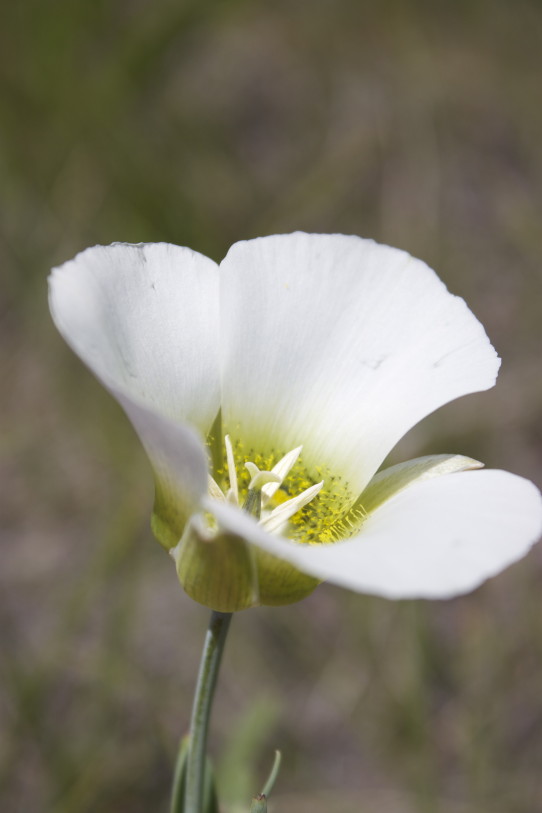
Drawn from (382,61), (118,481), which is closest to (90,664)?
(118,481)

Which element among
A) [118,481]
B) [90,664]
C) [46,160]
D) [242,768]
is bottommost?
[242,768]

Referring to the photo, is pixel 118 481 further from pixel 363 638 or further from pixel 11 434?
pixel 363 638

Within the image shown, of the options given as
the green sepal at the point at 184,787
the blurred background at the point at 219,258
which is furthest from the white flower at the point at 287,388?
the blurred background at the point at 219,258

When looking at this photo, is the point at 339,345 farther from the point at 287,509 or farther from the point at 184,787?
the point at 184,787

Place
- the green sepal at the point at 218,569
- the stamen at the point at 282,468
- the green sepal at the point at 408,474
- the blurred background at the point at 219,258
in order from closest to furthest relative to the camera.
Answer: the green sepal at the point at 218,569 < the green sepal at the point at 408,474 < the stamen at the point at 282,468 < the blurred background at the point at 219,258

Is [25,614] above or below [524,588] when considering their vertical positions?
below

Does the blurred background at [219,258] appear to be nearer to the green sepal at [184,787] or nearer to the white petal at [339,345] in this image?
the green sepal at [184,787]
